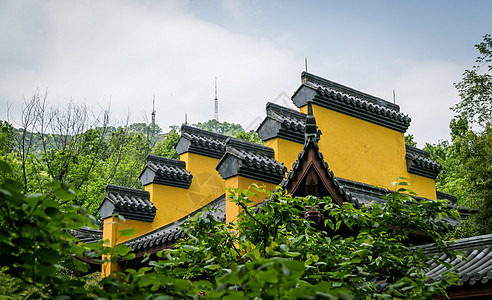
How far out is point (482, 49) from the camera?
1140 cm

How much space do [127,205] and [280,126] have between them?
3565mm

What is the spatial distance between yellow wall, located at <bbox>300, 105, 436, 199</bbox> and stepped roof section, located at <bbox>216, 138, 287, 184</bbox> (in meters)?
1.00

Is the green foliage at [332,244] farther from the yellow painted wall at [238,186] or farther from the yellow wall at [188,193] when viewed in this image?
the yellow wall at [188,193]

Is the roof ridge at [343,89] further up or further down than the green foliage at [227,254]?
further up

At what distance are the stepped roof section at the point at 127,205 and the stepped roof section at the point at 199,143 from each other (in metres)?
1.32

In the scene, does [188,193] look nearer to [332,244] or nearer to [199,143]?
[199,143]

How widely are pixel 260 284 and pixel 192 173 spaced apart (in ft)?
30.0

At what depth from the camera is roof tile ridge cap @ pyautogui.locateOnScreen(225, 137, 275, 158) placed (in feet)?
27.2

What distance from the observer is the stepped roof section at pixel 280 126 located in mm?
8594

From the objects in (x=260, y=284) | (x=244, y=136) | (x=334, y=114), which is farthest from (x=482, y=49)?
(x=244, y=136)

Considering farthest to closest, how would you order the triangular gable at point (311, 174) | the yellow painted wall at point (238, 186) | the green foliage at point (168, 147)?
the green foliage at point (168, 147) < the yellow painted wall at point (238, 186) < the triangular gable at point (311, 174)

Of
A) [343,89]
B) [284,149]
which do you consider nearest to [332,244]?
[284,149]

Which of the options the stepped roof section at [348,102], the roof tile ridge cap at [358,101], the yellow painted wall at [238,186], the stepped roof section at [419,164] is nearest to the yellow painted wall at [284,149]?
the yellow painted wall at [238,186]

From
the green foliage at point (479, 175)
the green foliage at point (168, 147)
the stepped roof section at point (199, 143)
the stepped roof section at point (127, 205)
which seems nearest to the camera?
the green foliage at point (479, 175)
